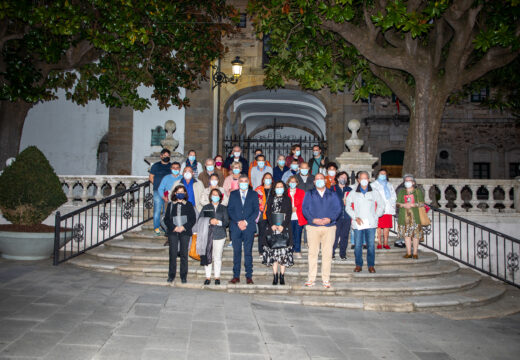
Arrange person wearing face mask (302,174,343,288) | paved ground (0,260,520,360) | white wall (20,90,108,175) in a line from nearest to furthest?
paved ground (0,260,520,360) < person wearing face mask (302,174,343,288) < white wall (20,90,108,175)

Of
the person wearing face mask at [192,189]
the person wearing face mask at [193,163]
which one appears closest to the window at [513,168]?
the person wearing face mask at [193,163]

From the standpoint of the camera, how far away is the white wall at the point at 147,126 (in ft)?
51.4

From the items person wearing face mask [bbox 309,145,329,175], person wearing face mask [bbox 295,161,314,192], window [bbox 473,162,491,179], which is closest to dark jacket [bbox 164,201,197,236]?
person wearing face mask [bbox 295,161,314,192]

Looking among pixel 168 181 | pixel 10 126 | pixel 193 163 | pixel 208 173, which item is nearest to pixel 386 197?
pixel 208 173

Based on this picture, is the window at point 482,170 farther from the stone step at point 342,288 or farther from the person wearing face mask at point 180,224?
the person wearing face mask at point 180,224

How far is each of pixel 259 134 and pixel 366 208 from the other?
26182mm

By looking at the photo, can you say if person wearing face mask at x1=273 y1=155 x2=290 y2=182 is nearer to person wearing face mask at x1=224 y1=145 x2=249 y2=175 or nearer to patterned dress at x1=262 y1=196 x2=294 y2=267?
person wearing face mask at x1=224 y1=145 x2=249 y2=175

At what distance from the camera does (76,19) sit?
970cm

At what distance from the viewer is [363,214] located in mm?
7543

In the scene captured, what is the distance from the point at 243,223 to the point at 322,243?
1.35 metres

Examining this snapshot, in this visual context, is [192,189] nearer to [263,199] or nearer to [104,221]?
[263,199]

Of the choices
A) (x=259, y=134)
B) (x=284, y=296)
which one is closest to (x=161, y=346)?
(x=284, y=296)

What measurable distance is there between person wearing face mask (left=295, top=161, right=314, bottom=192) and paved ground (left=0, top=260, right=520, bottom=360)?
2.64 meters

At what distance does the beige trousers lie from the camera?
274 inches
